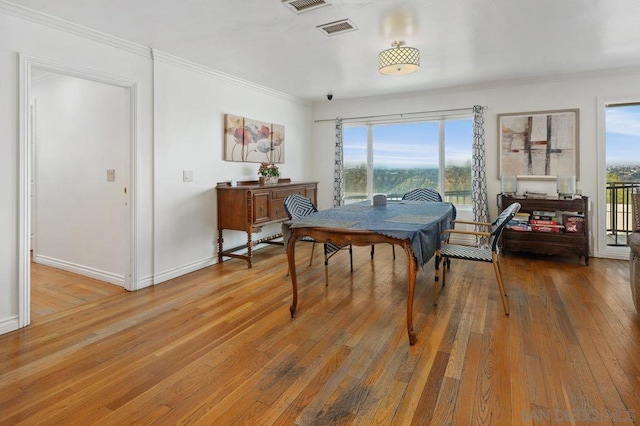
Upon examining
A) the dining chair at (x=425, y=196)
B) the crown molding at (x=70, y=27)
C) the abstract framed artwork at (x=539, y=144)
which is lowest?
the dining chair at (x=425, y=196)

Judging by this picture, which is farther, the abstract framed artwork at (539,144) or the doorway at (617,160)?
the abstract framed artwork at (539,144)

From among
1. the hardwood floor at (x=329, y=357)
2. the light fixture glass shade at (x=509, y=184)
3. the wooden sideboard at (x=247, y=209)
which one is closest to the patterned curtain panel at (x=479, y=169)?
the light fixture glass shade at (x=509, y=184)

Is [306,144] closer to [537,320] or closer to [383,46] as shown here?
[383,46]

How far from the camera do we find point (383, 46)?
3549mm

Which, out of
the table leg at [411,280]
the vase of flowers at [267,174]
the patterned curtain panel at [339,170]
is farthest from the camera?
the patterned curtain panel at [339,170]

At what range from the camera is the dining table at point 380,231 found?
2383mm

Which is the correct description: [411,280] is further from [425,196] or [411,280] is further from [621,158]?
[621,158]

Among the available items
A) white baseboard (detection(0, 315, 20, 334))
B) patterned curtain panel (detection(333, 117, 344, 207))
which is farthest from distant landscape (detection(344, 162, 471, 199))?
white baseboard (detection(0, 315, 20, 334))

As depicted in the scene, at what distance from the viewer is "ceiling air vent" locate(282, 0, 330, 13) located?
8.60 ft

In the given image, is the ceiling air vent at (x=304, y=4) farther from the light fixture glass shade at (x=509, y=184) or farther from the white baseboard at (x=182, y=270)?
the light fixture glass shade at (x=509, y=184)

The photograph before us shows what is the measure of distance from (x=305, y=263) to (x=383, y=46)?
104 inches

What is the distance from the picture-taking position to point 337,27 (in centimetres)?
310

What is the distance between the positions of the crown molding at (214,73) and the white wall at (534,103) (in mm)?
1000

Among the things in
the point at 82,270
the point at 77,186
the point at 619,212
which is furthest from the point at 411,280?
the point at 619,212
